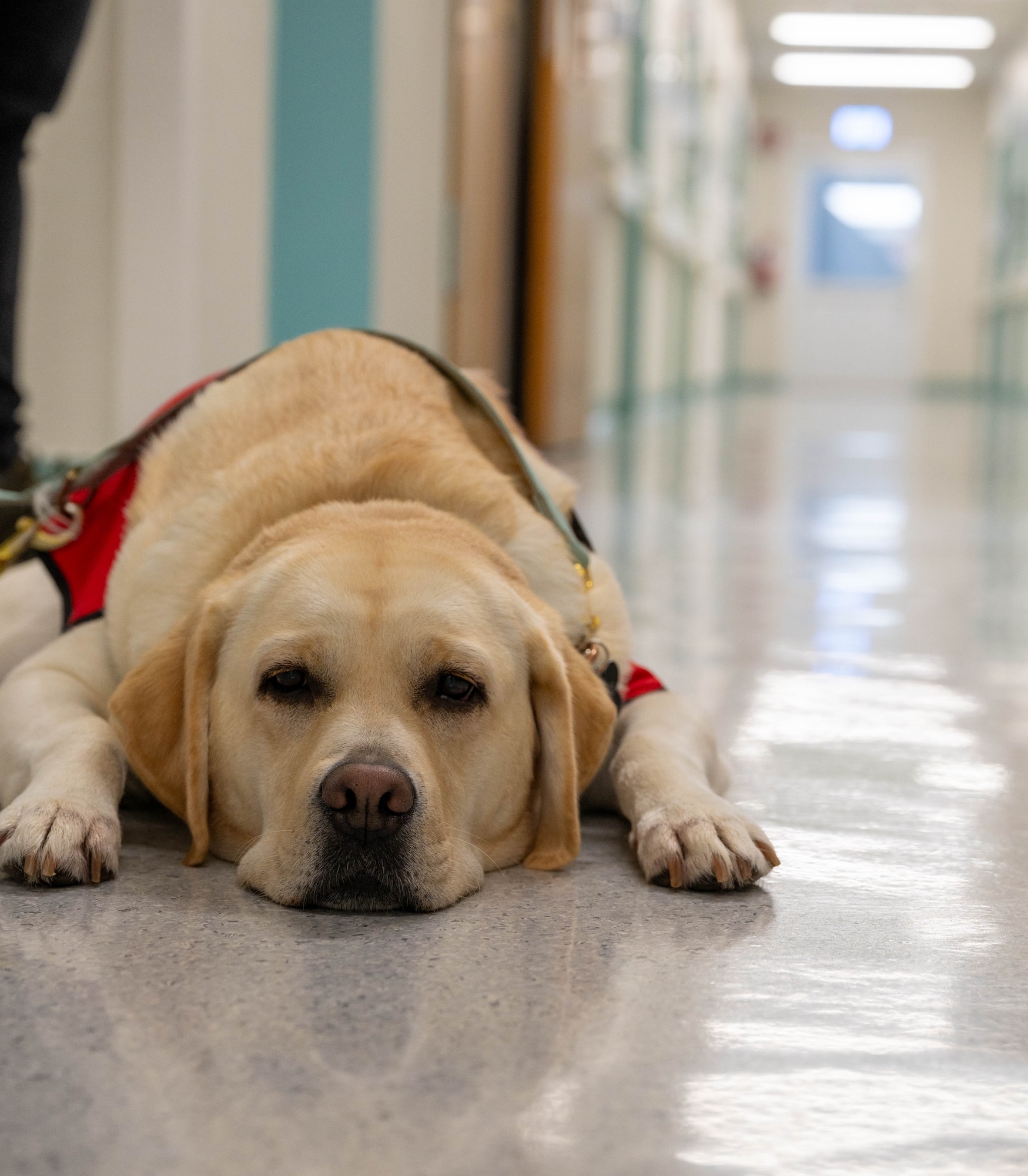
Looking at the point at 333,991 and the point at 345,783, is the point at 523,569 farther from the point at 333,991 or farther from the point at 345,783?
the point at 333,991

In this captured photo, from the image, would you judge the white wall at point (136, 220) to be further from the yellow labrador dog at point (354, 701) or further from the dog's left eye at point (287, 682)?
A: the dog's left eye at point (287, 682)

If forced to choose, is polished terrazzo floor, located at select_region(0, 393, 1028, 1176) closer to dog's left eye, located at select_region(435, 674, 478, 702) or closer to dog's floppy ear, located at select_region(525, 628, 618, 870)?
dog's floppy ear, located at select_region(525, 628, 618, 870)

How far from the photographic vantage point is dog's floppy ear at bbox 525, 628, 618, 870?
174 centimetres

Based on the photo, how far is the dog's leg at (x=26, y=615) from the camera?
221cm

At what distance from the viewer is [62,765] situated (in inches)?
68.1

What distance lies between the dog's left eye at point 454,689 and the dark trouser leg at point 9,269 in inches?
92.6

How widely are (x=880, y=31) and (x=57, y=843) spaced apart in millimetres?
23004

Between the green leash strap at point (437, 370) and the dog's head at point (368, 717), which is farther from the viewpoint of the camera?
the green leash strap at point (437, 370)

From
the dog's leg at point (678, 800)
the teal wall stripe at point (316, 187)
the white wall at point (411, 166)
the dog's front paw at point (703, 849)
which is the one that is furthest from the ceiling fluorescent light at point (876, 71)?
the dog's front paw at point (703, 849)

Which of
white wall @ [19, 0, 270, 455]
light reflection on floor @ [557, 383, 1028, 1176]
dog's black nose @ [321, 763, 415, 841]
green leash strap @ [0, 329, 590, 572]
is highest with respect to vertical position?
white wall @ [19, 0, 270, 455]

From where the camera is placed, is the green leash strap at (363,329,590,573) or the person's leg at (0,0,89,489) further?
the person's leg at (0,0,89,489)

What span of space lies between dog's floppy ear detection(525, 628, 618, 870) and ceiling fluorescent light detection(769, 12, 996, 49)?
2146 centimetres

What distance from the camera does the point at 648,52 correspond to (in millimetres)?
14266

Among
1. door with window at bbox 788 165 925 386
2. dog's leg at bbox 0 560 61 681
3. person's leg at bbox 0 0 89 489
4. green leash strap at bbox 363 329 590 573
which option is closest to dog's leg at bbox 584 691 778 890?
green leash strap at bbox 363 329 590 573
